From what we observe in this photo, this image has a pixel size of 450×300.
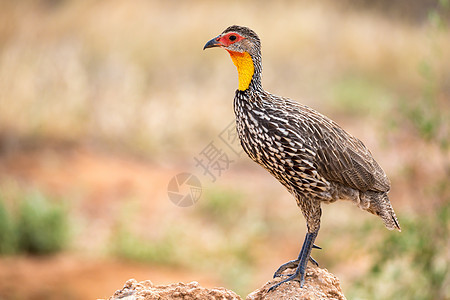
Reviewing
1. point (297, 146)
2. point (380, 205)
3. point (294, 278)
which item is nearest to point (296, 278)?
point (294, 278)

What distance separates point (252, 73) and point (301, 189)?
31.2 inches

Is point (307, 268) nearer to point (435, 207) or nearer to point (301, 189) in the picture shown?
point (301, 189)


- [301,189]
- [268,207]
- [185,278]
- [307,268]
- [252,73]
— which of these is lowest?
[307,268]

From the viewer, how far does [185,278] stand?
861 centimetres

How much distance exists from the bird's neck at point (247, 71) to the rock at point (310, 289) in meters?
1.24

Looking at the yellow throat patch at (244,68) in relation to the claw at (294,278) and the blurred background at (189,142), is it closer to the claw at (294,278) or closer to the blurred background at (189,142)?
the claw at (294,278)

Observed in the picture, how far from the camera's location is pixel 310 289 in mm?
3910

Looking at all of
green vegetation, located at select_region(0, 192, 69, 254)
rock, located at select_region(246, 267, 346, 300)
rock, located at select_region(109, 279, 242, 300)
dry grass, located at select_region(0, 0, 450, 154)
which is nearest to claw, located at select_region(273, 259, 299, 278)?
rock, located at select_region(246, 267, 346, 300)

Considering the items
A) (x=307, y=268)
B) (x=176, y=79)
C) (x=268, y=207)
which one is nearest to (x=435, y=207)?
(x=307, y=268)

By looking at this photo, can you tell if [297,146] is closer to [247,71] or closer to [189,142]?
[247,71]

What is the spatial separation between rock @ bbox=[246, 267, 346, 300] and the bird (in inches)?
1.7

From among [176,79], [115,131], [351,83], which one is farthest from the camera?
[351,83]

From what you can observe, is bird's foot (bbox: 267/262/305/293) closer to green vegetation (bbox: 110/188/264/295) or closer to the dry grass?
green vegetation (bbox: 110/188/264/295)
